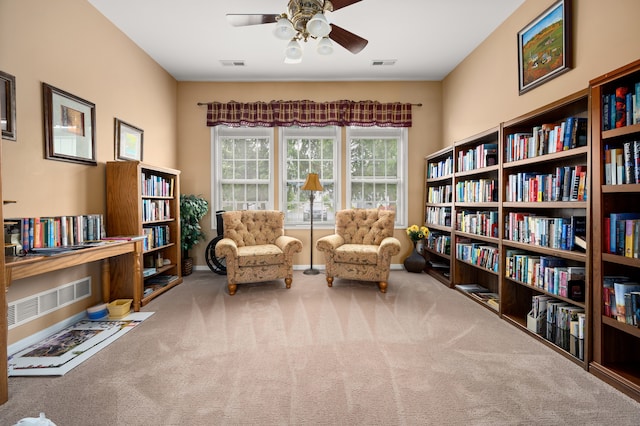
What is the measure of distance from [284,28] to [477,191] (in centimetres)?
249

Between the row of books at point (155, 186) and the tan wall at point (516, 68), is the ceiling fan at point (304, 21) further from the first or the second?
the row of books at point (155, 186)

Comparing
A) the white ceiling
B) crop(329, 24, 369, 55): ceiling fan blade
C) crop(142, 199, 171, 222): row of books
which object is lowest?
crop(142, 199, 171, 222): row of books

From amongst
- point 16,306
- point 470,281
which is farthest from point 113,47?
point 470,281

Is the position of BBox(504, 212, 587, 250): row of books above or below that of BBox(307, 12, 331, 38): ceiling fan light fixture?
below

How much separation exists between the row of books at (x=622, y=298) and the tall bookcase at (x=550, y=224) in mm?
105

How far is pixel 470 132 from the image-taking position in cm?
404

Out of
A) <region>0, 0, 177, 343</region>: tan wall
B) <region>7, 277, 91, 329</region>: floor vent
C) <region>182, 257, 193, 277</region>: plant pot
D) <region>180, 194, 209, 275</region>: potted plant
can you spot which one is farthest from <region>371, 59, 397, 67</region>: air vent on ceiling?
<region>7, 277, 91, 329</region>: floor vent

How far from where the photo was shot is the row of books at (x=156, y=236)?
3.43m

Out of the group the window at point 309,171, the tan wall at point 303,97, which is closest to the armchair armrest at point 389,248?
the tan wall at point 303,97

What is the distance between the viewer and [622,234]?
1767 millimetres

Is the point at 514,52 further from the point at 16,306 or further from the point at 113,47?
the point at 16,306

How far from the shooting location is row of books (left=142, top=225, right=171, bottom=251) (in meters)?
3.43

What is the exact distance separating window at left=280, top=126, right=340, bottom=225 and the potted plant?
4.10 ft

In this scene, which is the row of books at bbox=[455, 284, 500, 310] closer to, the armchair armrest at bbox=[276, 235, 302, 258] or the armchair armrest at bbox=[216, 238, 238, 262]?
the armchair armrest at bbox=[276, 235, 302, 258]
